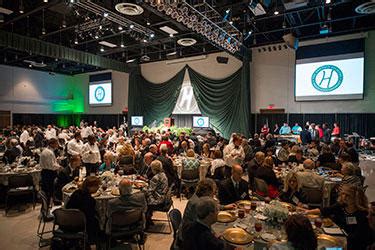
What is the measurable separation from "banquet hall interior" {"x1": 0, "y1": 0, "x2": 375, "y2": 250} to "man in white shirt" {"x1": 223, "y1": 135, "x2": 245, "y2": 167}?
6cm

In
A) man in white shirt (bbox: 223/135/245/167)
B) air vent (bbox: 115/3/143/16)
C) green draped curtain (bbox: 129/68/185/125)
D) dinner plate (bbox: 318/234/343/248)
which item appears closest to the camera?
dinner plate (bbox: 318/234/343/248)

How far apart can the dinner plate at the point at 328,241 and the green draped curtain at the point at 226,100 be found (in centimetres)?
1067

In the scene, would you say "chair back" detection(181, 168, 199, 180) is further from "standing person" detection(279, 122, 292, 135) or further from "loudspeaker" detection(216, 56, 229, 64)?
"loudspeaker" detection(216, 56, 229, 64)

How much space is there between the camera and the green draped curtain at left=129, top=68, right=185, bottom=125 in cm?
1602

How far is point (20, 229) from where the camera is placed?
4523 mm

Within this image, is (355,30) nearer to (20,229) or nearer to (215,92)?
(215,92)

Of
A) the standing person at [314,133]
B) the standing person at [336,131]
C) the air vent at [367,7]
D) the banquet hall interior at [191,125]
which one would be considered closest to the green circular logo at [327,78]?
the banquet hall interior at [191,125]

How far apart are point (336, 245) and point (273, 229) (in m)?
0.60

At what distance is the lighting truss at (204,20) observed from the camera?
6395mm

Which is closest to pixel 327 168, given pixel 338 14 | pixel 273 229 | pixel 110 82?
pixel 273 229

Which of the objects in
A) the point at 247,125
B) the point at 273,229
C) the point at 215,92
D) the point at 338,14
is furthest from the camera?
the point at 215,92

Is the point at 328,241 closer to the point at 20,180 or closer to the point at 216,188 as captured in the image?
the point at 216,188

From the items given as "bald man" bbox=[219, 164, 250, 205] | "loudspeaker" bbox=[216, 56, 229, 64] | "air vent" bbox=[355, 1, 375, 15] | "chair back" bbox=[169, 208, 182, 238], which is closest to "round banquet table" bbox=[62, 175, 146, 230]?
"chair back" bbox=[169, 208, 182, 238]

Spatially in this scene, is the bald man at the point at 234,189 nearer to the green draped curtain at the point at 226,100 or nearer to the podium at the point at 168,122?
the green draped curtain at the point at 226,100
